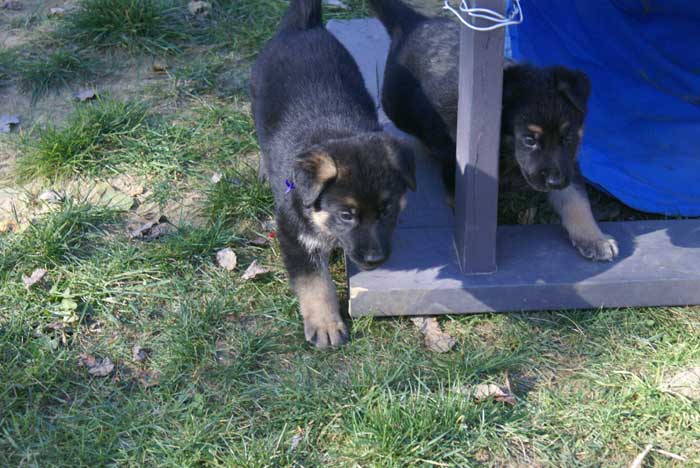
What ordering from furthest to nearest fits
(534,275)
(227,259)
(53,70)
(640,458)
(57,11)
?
(57,11)
(53,70)
(227,259)
(534,275)
(640,458)

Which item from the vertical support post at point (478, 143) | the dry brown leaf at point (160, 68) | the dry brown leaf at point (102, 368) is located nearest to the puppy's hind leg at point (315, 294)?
the vertical support post at point (478, 143)

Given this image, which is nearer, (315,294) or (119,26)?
(315,294)

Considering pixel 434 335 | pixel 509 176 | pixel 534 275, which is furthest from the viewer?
pixel 509 176

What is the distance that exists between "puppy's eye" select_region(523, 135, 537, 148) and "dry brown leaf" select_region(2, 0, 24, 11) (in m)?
4.06

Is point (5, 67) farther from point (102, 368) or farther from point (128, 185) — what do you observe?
point (102, 368)

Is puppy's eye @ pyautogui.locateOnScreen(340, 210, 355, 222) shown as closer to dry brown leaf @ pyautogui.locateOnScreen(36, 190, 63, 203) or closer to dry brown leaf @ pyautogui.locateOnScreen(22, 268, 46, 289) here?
dry brown leaf @ pyautogui.locateOnScreen(22, 268, 46, 289)

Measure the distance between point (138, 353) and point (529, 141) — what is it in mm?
1913

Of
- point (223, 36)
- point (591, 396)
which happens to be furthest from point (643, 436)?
point (223, 36)

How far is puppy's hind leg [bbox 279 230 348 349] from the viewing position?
3.37 meters

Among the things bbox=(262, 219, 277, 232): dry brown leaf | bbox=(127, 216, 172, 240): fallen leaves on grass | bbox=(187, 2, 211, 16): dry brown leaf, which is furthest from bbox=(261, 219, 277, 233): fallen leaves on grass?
bbox=(187, 2, 211, 16): dry brown leaf

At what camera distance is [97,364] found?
331 cm

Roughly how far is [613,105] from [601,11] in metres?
0.55

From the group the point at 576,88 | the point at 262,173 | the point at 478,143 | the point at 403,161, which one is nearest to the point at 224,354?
the point at 403,161

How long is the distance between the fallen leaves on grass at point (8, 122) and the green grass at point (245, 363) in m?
0.34
